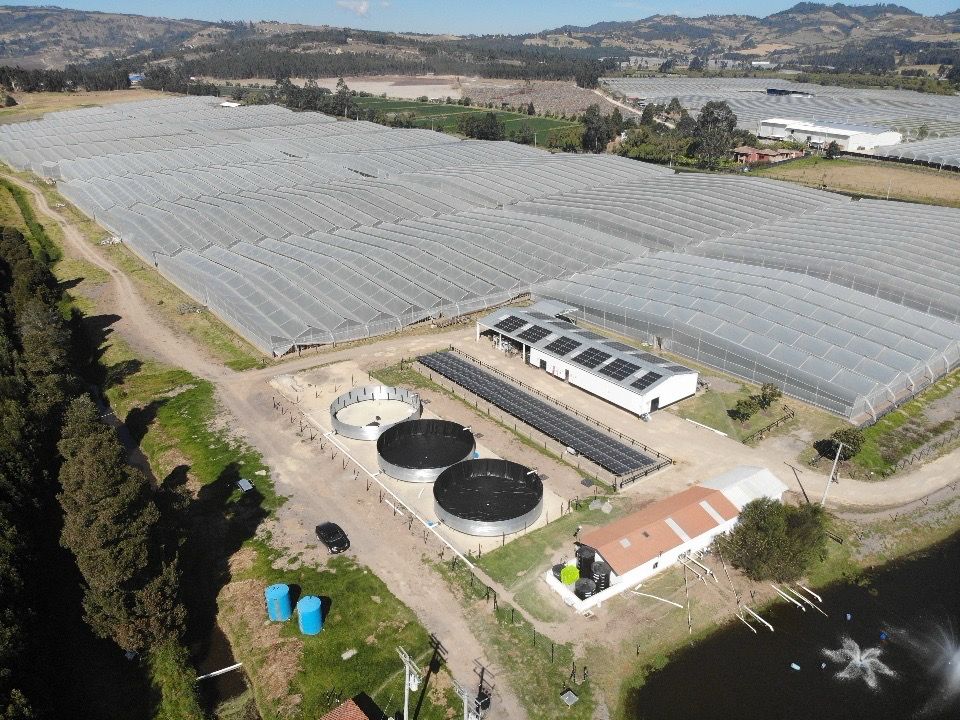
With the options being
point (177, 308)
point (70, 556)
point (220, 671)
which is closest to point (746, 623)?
point (220, 671)

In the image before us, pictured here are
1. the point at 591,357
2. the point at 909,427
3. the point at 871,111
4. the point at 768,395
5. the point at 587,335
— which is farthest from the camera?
the point at 871,111

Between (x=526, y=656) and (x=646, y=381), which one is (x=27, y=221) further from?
(x=526, y=656)

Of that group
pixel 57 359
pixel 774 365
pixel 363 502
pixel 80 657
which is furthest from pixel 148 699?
pixel 774 365

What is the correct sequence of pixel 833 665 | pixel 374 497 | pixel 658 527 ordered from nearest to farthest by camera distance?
1. pixel 833 665
2. pixel 658 527
3. pixel 374 497

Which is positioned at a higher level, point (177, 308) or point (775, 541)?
point (775, 541)

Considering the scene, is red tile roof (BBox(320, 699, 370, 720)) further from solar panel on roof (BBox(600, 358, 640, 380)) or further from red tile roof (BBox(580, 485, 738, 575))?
solar panel on roof (BBox(600, 358, 640, 380))
